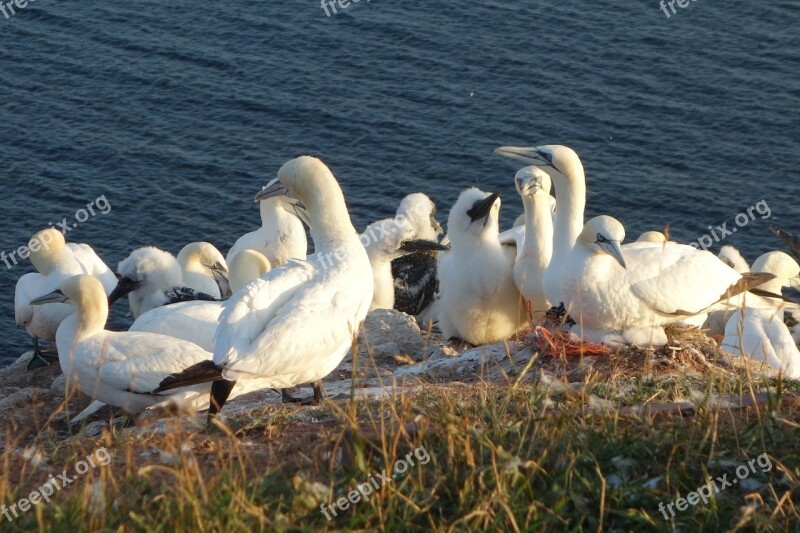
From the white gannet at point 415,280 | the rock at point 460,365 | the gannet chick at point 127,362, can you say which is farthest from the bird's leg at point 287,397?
the white gannet at point 415,280

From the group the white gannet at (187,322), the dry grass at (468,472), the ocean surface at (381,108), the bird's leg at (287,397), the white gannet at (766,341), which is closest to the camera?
the dry grass at (468,472)

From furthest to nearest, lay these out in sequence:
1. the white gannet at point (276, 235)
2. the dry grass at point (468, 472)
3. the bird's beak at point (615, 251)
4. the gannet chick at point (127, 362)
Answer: the white gannet at point (276, 235) → the bird's beak at point (615, 251) → the gannet chick at point (127, 362) → the dry grass at point (468, 472)

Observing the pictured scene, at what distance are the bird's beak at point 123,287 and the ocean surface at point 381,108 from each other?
3.85 m

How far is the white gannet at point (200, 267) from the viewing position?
1176 cm

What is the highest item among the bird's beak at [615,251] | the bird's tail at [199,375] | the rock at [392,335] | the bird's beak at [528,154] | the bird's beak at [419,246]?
the bird's beak at [528,154]

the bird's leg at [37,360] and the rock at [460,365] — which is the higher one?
the rock at [460,365]

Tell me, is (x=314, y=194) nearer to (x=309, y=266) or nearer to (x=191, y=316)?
(x=309, y=266)

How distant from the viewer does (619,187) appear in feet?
56.0

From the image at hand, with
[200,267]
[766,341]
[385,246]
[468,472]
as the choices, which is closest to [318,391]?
Answer: [468,472]

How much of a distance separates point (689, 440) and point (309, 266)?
9.22 ft

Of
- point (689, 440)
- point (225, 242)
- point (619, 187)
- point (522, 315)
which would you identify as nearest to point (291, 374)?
point (689, 440)

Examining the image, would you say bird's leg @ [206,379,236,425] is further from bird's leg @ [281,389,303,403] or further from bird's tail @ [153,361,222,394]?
bird's leg @ [281,389,303,403]

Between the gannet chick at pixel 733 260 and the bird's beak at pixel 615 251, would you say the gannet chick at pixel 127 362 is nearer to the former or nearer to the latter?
the bird's beak at pixel 615 251

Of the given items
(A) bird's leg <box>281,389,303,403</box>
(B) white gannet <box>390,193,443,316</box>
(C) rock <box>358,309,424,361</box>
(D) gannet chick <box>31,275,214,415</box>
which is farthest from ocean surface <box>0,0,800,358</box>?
(A) bird's leg <box>281,389,303,403</box>
